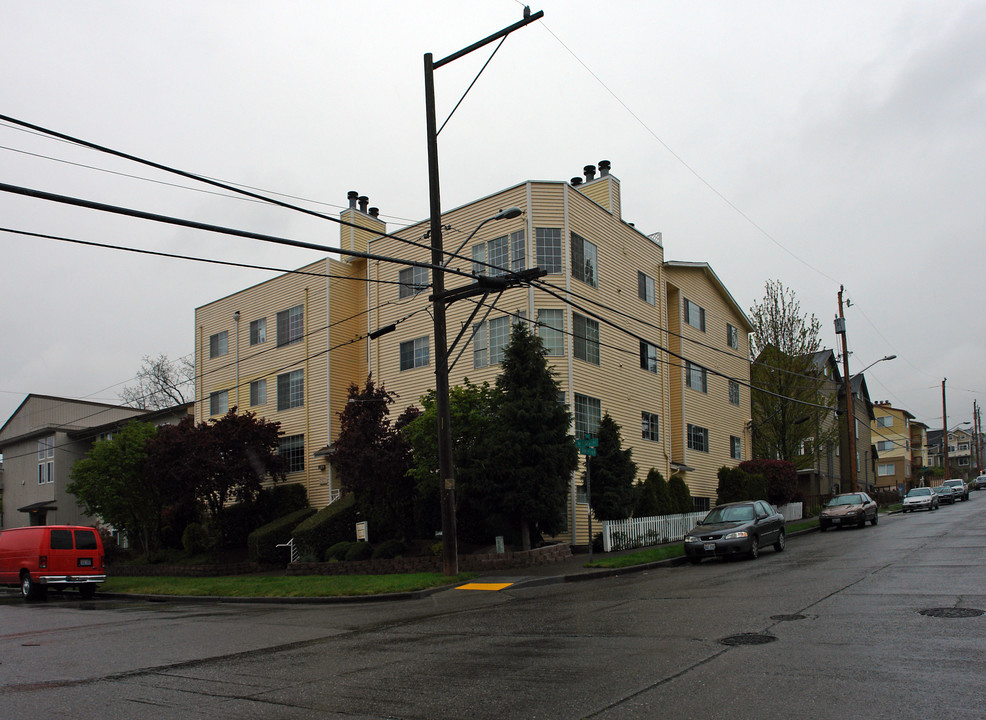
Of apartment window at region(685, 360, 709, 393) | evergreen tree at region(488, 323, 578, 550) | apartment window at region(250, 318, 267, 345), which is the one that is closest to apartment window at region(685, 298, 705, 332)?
apartment window at region(685, 360, 709, 393)

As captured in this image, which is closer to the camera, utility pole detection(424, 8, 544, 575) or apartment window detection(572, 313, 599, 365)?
utility pole detection(424, 8, 544, 575)

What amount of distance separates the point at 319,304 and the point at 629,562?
1901 centimetres

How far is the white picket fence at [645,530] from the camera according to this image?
82.0ft

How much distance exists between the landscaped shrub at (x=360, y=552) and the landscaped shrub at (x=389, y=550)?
1.46 ft

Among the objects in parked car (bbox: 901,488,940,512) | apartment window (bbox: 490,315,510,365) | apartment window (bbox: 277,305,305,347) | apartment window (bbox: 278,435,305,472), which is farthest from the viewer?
parked car (bbox: 901,488,940,512)

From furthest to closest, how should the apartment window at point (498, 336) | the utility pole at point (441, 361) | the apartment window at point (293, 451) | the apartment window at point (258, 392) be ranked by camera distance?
the apartment window at point (258, 392), the apartment window at point (293, 451), the apartment window at point (498, 336), the utility pole at point (441, 361)

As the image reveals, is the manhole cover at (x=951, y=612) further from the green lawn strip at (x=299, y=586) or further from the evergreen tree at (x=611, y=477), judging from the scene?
the evergreen tree at (x=611, y=477)

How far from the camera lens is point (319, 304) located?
1355 inches

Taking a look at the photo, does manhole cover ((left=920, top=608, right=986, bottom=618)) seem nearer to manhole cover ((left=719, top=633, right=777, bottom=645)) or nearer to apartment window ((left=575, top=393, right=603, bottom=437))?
manhole cover ((left=719, top=633, right=777, bottom=645))

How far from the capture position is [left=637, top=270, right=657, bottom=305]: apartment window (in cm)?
3316

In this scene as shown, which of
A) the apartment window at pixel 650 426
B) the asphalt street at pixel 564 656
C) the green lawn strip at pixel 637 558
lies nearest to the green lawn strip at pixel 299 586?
the asphalt street at pixel 564 656

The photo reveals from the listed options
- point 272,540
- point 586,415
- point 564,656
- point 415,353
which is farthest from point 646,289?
point 564,656

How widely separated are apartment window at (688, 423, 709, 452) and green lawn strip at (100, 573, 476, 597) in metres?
18.6

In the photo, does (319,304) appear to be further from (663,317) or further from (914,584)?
(914,584)
